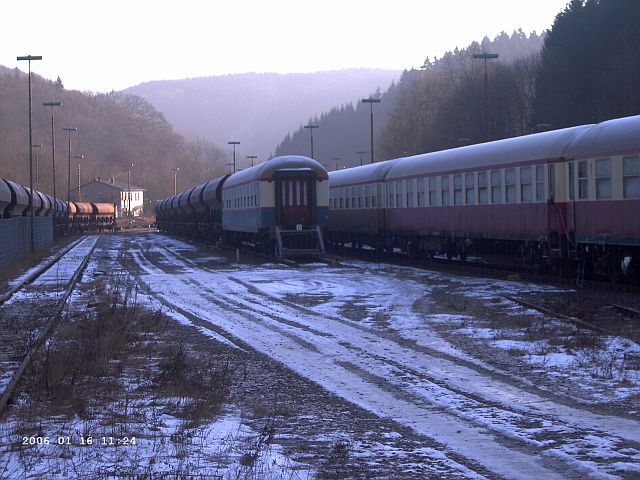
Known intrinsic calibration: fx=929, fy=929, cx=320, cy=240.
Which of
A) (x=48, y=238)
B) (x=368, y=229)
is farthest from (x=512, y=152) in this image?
(x=48, y=238)

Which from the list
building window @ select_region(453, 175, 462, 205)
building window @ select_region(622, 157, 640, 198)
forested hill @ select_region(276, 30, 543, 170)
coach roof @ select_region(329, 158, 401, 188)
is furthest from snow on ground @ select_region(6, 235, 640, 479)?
forested hill @ select_region(276, 30, 543, 170)

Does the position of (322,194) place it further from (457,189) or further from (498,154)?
(498,154)

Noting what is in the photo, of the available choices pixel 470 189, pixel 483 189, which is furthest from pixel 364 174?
pixel 483 189

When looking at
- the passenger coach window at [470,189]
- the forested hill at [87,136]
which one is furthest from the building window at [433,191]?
the forested hill at [87,136]

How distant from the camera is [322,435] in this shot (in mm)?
8273

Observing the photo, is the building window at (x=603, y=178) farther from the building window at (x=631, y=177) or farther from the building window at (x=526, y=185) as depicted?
the building window at (x=526, y=185)

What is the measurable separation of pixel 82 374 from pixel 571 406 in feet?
18.6

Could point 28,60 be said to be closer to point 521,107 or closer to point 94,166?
point 521,107

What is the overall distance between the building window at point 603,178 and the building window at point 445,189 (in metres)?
9.36

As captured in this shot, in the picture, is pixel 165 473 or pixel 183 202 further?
pixel 183 202

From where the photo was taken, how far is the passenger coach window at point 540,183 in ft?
77.0

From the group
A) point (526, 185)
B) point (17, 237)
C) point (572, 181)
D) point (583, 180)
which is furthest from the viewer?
point (17, 237)

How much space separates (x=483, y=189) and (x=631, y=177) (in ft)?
26.3

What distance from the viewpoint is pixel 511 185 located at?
2534 cm
